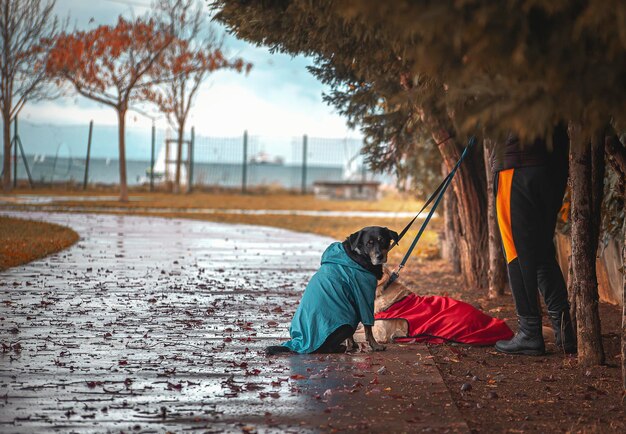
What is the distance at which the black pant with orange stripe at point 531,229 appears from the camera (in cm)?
639

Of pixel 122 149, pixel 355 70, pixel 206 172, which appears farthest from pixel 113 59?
pixel 355 70

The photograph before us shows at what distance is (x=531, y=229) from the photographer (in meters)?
6.45

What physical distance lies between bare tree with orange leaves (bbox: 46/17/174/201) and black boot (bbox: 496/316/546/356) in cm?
2584

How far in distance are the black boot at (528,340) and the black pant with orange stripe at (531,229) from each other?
67 millimetres

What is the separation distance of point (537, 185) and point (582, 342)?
115cm

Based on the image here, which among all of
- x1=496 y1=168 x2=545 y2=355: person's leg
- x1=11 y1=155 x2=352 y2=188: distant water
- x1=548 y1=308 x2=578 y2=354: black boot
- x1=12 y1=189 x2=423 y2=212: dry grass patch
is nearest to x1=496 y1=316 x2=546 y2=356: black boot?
x1=496 y1=168 x2=545 y2=355: person's leg

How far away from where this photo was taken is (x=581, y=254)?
6.05 meters

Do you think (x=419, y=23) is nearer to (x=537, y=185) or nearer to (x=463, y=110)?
(x=463, y=110)

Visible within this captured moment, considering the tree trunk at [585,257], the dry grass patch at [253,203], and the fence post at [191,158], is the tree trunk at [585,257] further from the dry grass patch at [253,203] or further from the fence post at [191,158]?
the fence post at [191,158]

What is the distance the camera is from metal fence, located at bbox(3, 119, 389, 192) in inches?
1665

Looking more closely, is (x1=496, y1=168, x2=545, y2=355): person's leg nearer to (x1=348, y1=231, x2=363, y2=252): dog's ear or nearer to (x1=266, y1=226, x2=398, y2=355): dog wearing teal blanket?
(x1=266, y1=226, x2=398, y2=355): dog wearing teal blanket

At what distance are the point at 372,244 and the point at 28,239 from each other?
1006cm

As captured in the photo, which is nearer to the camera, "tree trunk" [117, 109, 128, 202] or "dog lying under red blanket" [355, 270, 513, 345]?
"dog lying under red blanket" [355, 270, 513, 345]

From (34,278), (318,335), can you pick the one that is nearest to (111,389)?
(318,335)
